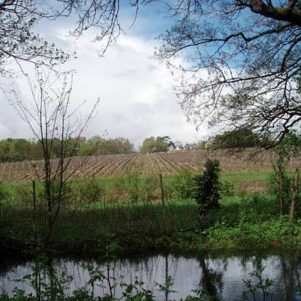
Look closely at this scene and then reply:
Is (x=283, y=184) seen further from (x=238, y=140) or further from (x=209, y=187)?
(x=238, y=140)

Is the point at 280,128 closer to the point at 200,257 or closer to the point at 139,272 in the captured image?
the point at 200,257

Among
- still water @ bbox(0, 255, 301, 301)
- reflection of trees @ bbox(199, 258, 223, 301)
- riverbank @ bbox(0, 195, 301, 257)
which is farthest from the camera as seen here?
riverbank @ bbox(0, 195, 301, 257)

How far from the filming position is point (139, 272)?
12.5 metres

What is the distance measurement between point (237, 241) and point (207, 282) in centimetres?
499

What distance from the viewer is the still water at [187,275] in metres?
9.77

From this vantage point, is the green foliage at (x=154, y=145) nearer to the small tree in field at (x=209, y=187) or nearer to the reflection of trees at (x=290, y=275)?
the small tree in field at (x=209, y=187)

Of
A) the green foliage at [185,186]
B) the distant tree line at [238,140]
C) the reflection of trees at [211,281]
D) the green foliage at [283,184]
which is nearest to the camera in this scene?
the reflection of trees at [211,281]

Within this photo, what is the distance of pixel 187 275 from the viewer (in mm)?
11781

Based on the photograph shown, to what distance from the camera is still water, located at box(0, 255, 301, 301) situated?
32.0ft

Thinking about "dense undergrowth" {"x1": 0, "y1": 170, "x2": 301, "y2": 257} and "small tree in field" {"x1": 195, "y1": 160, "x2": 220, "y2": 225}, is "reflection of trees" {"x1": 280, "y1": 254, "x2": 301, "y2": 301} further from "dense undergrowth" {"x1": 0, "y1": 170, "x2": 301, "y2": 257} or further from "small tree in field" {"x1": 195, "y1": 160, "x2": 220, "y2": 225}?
"small tree in field" {"x1": 195, "y1": 160, "x2": 220, "y2": 225}

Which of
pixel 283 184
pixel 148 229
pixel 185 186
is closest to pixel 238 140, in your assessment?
pixel 148 229

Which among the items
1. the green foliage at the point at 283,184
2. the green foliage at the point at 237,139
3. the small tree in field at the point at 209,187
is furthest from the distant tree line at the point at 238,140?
the small tree in field at the point at 209,187

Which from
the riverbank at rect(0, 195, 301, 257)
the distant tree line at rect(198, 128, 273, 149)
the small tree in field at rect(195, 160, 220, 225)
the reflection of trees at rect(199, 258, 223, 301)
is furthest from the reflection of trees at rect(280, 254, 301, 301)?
the small tree in field at rect(195, 160, 220, 225)

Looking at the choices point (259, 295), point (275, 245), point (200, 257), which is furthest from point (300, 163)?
point (259, 295)
